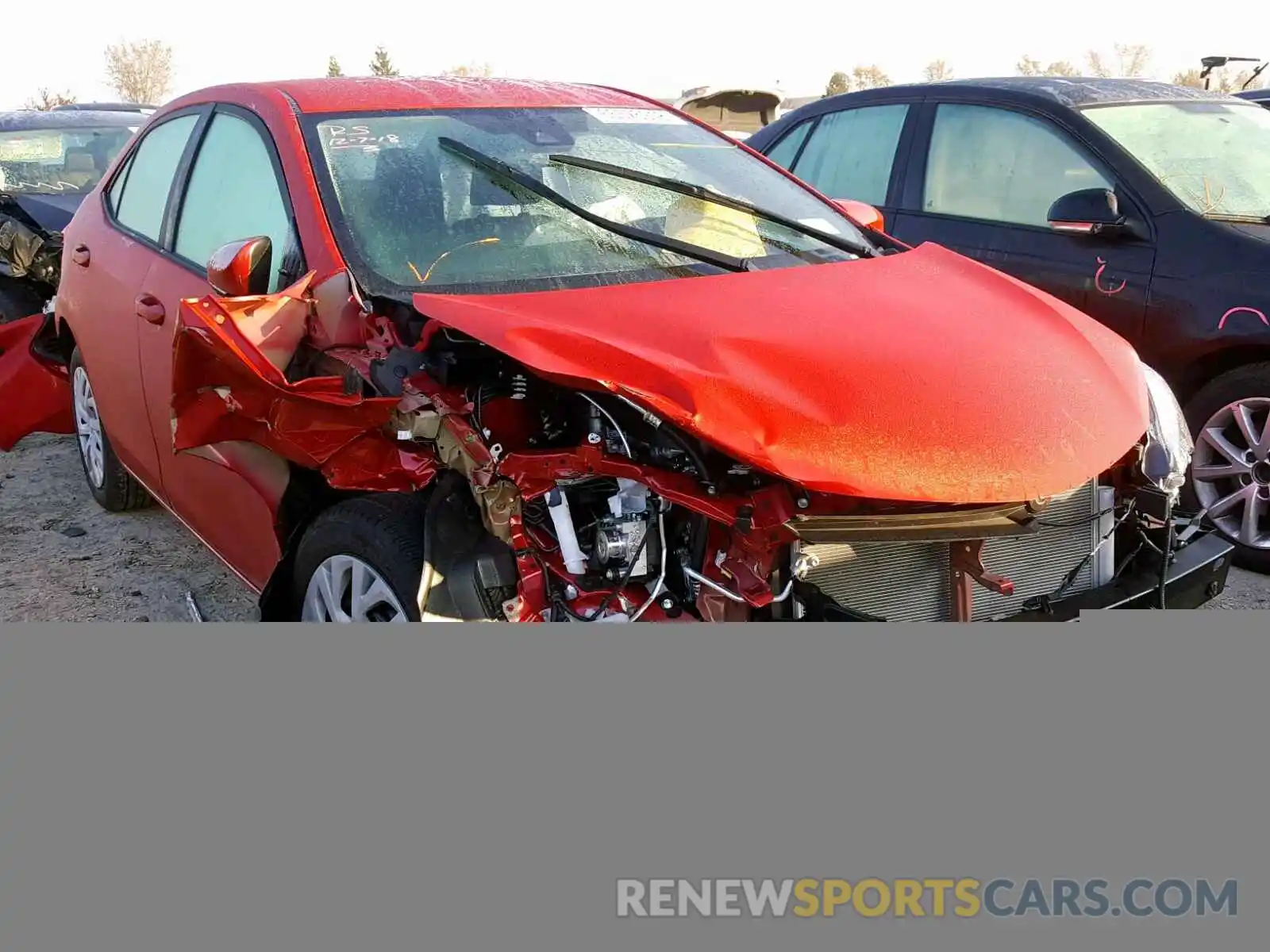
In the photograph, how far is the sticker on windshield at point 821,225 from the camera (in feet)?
11.4

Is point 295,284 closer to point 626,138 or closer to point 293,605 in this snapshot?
point 293,605

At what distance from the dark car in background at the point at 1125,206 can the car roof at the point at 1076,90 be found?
11mm

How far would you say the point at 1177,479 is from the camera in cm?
262

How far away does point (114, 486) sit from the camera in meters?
4.75

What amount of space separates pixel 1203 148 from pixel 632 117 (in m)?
2.53

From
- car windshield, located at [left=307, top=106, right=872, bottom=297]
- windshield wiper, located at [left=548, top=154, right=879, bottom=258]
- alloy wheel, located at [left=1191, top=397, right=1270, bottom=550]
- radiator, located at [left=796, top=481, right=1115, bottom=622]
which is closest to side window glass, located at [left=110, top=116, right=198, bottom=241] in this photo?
car windshield, located at [left=307, top=106, right=872, bottom=297]

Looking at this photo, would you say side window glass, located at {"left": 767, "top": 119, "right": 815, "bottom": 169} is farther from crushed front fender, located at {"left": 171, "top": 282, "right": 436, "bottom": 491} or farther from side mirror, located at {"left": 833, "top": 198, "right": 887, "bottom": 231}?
crushed front fender, located at {"left": 171, "top": 282, "right": 436, "bottom": 491}

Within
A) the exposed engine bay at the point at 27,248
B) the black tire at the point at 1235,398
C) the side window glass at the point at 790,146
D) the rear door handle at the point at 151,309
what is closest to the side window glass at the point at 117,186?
the rear door handle at the point at 151,309

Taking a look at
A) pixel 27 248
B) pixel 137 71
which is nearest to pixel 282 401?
pixel 27 248

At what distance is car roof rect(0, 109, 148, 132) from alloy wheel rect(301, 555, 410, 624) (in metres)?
7.02

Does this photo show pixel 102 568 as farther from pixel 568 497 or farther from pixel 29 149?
pixel 29 149

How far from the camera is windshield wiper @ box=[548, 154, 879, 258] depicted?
3262mm

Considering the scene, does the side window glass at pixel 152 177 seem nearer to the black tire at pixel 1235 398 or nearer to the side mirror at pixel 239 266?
the side mirror at pixel 239 266

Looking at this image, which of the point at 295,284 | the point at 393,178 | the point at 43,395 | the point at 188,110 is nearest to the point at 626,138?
the point at 393,178
